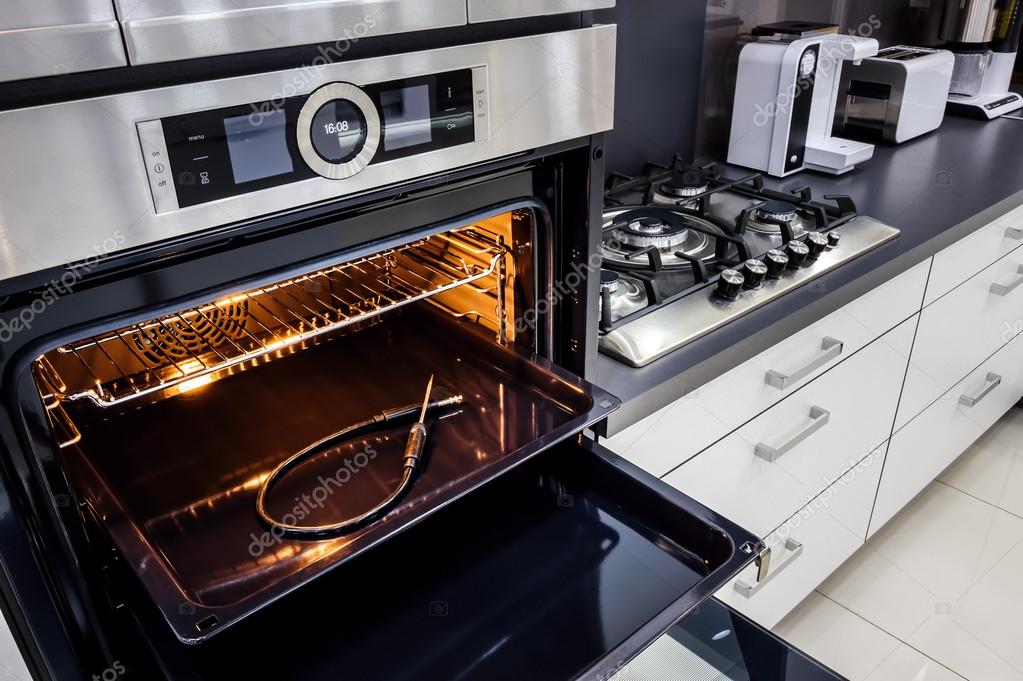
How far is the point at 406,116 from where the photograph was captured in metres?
0.64

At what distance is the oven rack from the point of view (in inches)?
36.9

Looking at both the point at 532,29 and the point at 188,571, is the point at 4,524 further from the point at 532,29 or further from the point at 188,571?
the point at 532,29

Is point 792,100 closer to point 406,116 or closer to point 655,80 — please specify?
point 655,80

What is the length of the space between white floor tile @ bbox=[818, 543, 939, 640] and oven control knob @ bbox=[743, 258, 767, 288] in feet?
3.13

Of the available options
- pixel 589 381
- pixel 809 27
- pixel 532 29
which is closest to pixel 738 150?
pixel 809 27

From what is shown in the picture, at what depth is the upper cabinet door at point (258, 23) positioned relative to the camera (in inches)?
19.2

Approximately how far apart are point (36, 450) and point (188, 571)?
216 mm

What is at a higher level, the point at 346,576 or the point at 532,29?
the point at 532,29

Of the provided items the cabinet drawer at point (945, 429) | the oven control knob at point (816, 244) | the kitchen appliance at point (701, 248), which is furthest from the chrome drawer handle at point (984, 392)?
the oven control knob at point (816, 244)

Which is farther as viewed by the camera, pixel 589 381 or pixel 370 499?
pixel 589 381

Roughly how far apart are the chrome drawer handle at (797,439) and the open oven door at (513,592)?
513 millimetres

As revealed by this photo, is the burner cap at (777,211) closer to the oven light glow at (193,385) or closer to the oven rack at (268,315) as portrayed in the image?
the oven rack at (268,315)

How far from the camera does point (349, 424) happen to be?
0.96 metres

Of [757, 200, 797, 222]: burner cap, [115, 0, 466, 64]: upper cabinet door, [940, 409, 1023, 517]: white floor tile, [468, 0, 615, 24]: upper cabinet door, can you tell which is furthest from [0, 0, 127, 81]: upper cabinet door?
[940, 409, 1023, 517]: white floor tile
